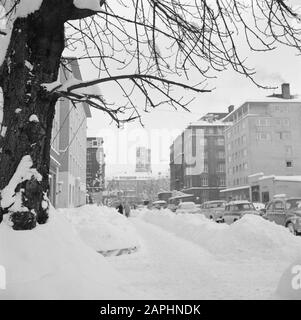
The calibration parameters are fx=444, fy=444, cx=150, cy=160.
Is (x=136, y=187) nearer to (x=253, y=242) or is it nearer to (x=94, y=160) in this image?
(x=94, y=160)

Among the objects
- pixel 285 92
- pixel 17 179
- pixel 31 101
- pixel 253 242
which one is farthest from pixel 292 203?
pixel 285 92

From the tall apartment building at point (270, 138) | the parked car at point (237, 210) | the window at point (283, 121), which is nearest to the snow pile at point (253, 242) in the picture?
the parked car at point (237, 210)

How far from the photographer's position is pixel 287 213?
20344 millimetres

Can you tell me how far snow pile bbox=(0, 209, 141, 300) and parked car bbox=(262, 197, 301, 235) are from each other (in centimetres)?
1537

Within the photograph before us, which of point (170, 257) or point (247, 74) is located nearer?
point (247, 74)

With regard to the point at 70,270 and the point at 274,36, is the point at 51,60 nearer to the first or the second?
the point at 70,270

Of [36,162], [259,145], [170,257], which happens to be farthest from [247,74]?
[259,145]

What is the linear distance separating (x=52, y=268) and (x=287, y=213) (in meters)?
17.5

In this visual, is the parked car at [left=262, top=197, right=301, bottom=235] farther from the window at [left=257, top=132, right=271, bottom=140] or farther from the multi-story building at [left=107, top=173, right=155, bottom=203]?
the multi-story building at [left=107, top=173, right=155, bottom=203]

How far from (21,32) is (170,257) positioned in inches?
303

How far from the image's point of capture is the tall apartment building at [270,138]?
7719cm

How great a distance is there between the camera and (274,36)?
675 cm

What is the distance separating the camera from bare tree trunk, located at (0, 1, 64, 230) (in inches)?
205

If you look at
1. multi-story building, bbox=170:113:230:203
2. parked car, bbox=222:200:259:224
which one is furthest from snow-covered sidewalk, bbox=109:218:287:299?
multi-story building, bbox=170:113:230:203
